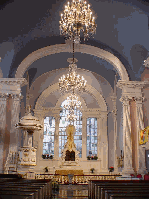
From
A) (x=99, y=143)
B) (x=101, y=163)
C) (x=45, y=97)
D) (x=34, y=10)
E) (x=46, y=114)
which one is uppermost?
(x=34, y=10)

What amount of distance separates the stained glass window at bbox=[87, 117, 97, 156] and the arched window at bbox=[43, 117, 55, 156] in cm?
258

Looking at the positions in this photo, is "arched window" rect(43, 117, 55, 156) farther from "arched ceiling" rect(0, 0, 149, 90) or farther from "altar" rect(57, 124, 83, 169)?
"arched ceiling" rect(0, 0, 149, 90)

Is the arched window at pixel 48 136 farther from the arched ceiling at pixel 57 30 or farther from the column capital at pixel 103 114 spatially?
the arched ceiling at pixel 57 30

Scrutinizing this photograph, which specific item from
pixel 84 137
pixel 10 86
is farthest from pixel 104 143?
pixel 10 86

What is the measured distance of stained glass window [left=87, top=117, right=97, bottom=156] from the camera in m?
18.2

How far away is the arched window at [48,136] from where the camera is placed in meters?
18.2

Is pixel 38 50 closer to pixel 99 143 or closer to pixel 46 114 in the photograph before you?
pixel 46 114

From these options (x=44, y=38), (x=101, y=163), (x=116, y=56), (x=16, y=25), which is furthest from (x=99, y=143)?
(x=16, y=25)

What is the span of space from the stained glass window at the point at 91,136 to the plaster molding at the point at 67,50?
6111mm

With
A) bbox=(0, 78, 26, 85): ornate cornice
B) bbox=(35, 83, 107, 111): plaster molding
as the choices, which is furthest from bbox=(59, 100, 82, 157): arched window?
bbox=(0, 78, 26, 85): ornate cornice

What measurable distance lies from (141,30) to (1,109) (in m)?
7.63

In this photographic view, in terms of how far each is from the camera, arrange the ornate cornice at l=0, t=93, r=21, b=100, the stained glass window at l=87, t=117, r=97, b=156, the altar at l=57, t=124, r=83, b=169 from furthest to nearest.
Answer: the stained glass window at l=87, t=117, r=97, b=156 < the altar at l=57, t=124, r=83, b=169 < the ornate cornice at l=0, t=93, r=21, b=100

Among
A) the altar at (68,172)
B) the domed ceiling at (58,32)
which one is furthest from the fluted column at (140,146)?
the altar at (68,172)

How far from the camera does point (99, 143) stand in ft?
59.3
